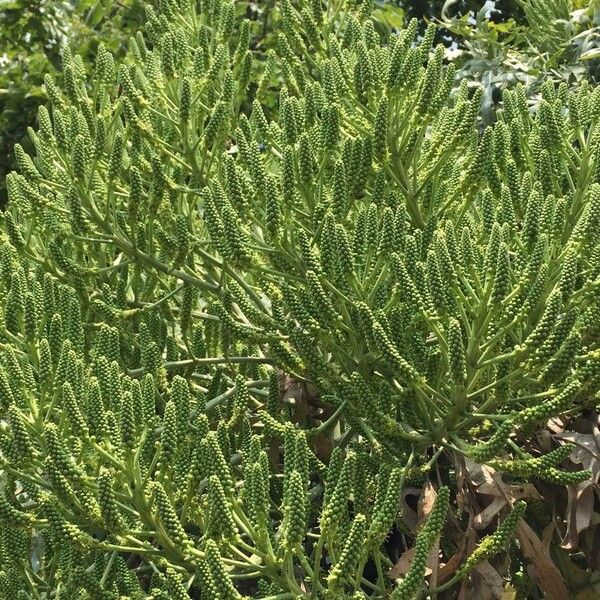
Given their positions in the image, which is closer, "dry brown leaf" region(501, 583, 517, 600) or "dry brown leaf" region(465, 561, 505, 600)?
"dry brown leaf" region(465, 561, 505, 600)

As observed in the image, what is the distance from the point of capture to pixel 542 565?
8.68 ft

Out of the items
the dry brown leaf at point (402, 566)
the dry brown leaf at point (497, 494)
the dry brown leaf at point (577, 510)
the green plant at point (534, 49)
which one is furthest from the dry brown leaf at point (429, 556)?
the green plant at point (534, 49)

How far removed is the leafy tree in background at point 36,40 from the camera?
7.09 meters

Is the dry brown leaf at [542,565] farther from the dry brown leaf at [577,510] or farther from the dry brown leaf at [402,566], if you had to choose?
the dry brown leaf at [402,566]

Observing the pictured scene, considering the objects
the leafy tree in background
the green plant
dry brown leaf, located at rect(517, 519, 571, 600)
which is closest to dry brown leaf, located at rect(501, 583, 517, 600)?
dry brown leaf, located at rect(517, 519, 571, 600)

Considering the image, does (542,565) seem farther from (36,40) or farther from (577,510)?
(36,40)

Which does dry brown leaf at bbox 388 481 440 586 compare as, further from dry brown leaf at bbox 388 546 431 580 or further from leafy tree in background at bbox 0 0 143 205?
leafy tree in background at bbox 0 0 143 205

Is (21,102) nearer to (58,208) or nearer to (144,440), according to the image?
(58,208)

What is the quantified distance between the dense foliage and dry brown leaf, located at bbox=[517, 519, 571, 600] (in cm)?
7

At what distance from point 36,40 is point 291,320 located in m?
5.30

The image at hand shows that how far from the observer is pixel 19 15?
743 cm

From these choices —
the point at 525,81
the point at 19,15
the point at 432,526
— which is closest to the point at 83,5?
the point at 19,15

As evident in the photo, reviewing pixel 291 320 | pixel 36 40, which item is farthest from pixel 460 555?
pixel 36 40

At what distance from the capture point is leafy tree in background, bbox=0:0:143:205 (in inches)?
Answer: 279
